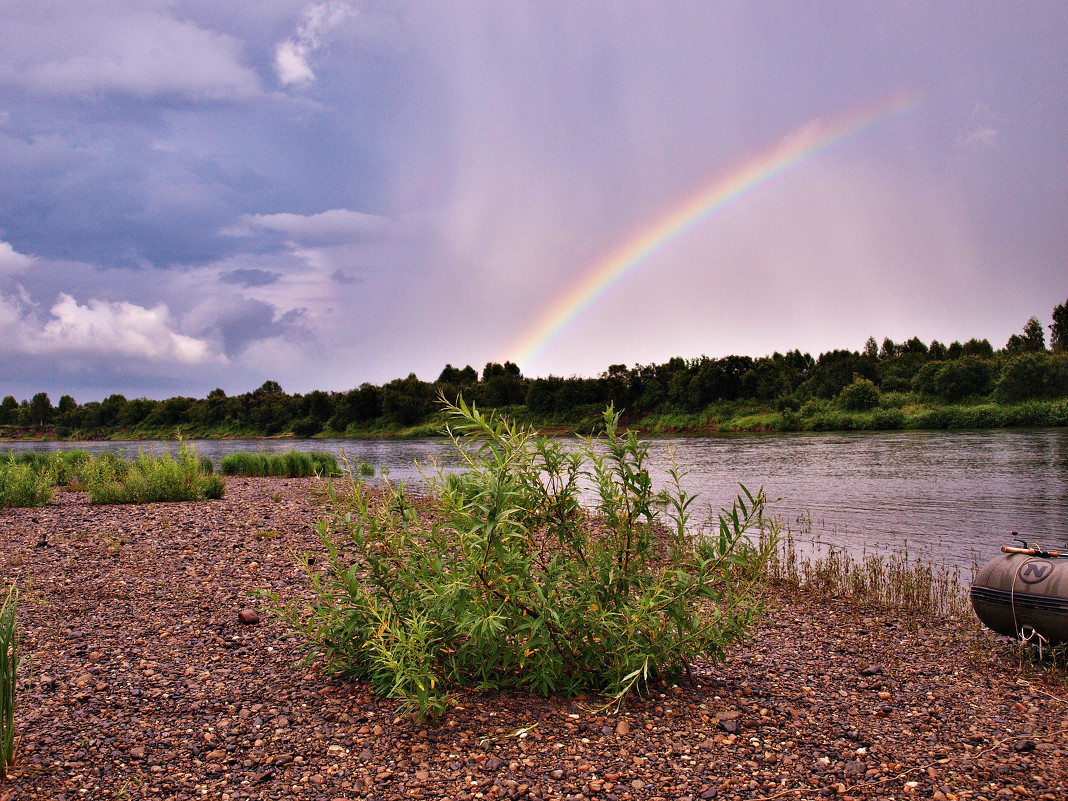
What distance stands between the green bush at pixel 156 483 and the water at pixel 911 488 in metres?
1.12

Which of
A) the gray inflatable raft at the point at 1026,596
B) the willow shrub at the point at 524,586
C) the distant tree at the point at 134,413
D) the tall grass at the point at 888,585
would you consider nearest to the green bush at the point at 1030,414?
the tall grass at the point at 888,585

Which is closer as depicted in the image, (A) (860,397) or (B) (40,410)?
(A) (860,397)

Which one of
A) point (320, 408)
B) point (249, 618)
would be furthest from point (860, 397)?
point (320, 408)

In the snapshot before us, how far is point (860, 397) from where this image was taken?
2349 inches

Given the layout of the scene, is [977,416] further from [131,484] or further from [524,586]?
[524,586]

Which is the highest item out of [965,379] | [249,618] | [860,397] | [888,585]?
[965,379]

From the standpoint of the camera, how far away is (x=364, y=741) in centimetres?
377

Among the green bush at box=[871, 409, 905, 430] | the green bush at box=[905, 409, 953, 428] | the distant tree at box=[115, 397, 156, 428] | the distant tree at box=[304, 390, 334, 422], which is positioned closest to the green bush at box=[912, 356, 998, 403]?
the green bush at box=[905, 409, 953, 428]

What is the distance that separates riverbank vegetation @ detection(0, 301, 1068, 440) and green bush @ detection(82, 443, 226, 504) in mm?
15380

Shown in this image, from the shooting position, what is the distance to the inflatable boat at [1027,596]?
19.0 feet

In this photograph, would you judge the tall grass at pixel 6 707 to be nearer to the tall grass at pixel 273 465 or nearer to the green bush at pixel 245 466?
the tall grass at pixel 273 465

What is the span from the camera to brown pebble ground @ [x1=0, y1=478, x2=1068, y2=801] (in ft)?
11.1

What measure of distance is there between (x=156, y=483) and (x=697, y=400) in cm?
6502

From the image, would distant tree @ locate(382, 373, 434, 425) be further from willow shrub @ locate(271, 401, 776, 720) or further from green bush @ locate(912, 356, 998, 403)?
willow shrub @ locate(271, 401, 776, 720)
